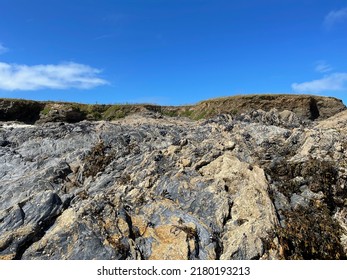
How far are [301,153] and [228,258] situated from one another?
29.8 feet

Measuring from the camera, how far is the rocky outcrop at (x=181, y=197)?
42.0 feet

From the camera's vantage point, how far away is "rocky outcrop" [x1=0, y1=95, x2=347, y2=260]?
12.8m

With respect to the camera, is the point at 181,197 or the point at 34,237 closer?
the point at 34,237

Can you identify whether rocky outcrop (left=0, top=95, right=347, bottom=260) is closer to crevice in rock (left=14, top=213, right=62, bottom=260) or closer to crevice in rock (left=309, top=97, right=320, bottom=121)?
crevice in rock (left=14, top=213, right=62, bottom=260)

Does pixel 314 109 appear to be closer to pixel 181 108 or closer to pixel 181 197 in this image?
pixel 181 108

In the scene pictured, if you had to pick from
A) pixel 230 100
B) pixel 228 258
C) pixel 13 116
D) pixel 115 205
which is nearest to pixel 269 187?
pixel 228 258

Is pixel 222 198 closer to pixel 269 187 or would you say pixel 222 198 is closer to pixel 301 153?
pixel 269 187

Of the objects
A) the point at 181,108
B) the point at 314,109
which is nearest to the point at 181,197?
the point at 181,108

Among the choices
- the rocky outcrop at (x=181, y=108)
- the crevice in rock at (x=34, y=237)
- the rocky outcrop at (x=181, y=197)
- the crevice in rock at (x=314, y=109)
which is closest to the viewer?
the crevice in rock at (x=34, y=237)

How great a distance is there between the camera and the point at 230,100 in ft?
147

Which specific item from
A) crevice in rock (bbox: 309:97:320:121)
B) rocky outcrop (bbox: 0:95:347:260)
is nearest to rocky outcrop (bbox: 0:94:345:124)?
crevice in rock (bbox: 309:97:320:121)

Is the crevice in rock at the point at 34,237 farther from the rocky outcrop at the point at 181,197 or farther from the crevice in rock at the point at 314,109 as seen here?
the crevice in rock at the point at 314,109

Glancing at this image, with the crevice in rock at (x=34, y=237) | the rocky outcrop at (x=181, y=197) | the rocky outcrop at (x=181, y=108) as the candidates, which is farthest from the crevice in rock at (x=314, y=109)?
the crevice in rock at (x=34, y=237)

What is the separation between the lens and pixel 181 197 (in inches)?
618
